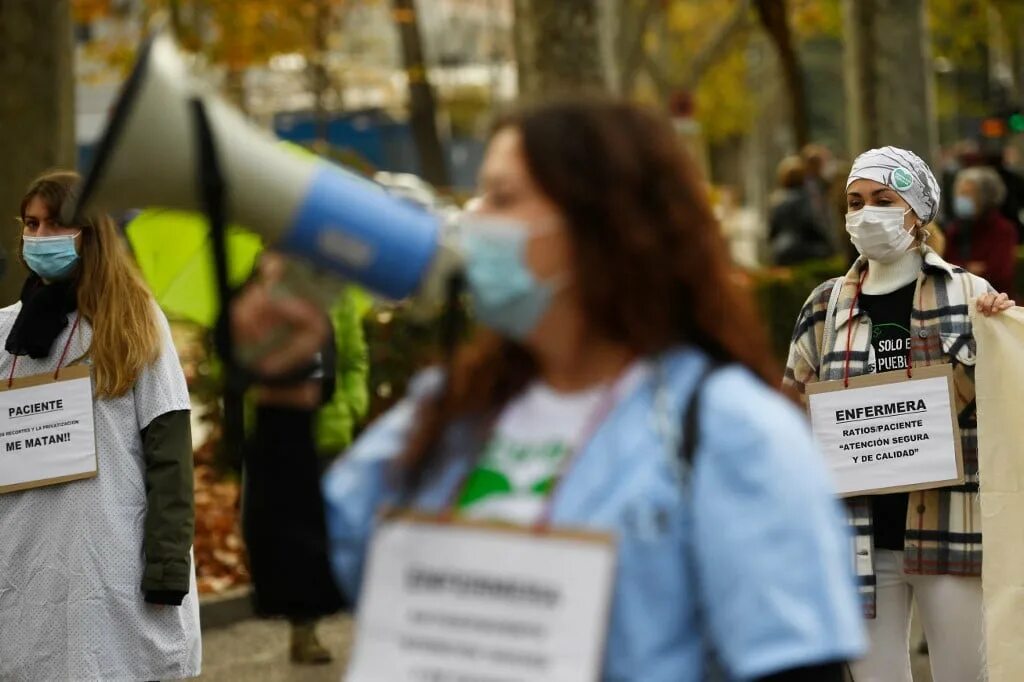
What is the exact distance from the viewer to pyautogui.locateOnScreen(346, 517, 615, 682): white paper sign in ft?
8.01

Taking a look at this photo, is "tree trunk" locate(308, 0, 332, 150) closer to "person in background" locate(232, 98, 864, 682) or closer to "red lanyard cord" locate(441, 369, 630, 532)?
"person in background" locate(232, 98, 864, 682)

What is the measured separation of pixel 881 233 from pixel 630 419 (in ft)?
10.7

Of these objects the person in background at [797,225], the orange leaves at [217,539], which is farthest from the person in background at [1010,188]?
the orange leaves at [217,539]

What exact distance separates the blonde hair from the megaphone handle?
2.49 m

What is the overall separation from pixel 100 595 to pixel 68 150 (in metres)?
4.93

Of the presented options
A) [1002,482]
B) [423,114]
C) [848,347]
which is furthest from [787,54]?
[1002,482]

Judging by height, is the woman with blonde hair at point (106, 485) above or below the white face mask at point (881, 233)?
below

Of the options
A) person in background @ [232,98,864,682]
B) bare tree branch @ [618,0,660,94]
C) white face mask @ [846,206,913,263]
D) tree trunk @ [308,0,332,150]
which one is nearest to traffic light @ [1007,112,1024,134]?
white face mask @ [846,206,913,263]

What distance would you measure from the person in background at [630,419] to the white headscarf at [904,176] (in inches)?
125

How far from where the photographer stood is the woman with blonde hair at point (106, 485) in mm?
5074

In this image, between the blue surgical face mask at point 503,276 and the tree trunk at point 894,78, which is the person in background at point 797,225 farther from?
the blue surgical face mask at point 503,276

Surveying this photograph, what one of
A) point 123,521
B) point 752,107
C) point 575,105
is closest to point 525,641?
point 575,105

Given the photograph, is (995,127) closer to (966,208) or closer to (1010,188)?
(1010,188)

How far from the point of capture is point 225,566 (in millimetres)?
9523
